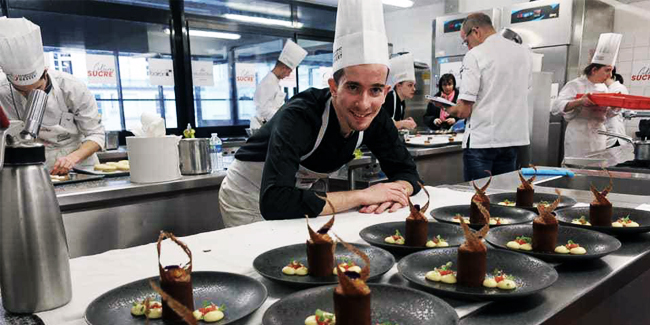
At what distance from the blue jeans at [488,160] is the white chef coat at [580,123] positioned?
1153 millimetres

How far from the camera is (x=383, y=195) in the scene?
187 cm

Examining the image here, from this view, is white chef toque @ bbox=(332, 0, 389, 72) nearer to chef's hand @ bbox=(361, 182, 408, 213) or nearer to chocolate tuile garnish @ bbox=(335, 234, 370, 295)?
chef's hand @ bbox=(361, 182, 408, 213)

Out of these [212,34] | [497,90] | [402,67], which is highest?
[212,34]

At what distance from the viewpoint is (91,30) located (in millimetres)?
5273

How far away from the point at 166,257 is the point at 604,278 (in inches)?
45.2

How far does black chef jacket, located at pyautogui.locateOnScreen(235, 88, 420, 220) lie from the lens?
168 cm

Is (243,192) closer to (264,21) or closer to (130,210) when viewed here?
(130,210)

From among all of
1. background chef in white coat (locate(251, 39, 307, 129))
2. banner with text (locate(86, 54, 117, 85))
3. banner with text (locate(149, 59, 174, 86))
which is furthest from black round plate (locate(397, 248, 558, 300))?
banner with text (locate(149, 59, 174, 86))

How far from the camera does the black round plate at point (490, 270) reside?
3.04 ft

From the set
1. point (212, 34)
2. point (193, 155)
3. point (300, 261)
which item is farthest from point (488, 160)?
point (212, 34)

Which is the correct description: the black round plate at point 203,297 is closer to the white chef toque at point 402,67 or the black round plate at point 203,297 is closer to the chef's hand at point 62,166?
the chef's hand at point 62,166

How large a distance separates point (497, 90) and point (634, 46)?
393cm

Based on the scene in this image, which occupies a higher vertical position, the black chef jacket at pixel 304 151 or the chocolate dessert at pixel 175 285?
the black chef jacket at pixel 304 151

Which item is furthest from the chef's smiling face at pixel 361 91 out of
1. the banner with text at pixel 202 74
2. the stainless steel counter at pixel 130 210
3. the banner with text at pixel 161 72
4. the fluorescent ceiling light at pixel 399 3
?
the fluorescent ceiling light at pixel 399 3
